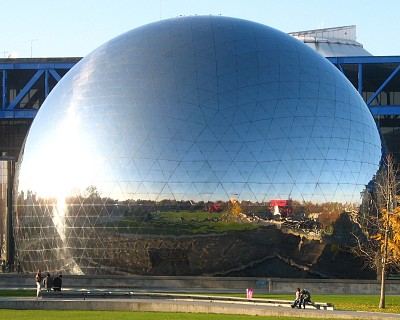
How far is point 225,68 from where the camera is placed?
42.2 m

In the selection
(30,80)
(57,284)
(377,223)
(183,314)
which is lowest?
(183,314)

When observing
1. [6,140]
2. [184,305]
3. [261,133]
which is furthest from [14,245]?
[6,140]

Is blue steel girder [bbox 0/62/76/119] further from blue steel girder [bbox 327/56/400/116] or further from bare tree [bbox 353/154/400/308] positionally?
bare tree [bbox 353/154/400/308]

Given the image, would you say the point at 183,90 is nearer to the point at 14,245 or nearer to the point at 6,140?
the point at 14,245

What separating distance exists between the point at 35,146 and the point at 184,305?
48.4ft

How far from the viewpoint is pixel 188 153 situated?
40250 mm

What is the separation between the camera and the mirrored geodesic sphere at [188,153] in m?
40.2

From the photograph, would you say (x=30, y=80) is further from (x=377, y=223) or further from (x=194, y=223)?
(x=377, y=223)

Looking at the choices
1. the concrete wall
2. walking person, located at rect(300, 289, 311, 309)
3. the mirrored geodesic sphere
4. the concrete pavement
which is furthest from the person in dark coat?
walking person, located at rect(300, 289, 311, 309)

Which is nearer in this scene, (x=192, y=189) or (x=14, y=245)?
(x=192, y=189)

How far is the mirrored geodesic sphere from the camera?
40250 mm

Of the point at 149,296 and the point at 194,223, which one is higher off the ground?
the point at 194,223

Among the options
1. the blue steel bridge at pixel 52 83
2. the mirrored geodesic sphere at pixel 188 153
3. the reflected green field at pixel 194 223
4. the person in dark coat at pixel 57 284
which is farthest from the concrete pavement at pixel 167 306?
the blue steel bridge at pixel 52 83

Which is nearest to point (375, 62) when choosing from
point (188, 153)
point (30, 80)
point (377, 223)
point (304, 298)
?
point (30, 80)
